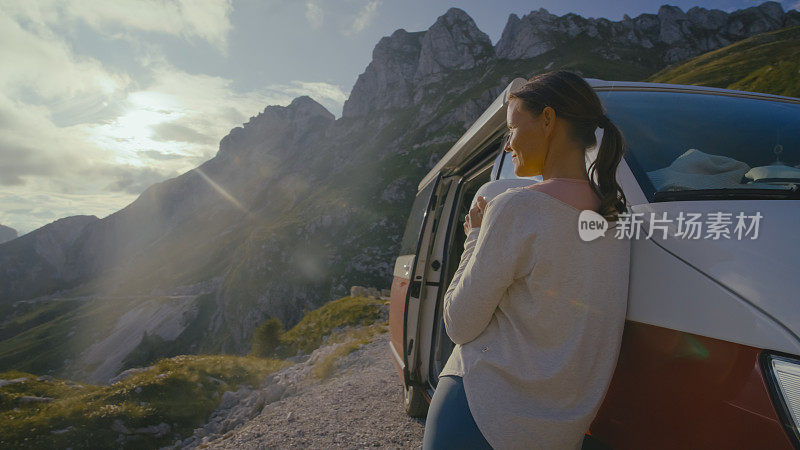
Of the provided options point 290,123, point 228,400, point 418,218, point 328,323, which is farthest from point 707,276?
point 290,123

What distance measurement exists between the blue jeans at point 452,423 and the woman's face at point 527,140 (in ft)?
3.01

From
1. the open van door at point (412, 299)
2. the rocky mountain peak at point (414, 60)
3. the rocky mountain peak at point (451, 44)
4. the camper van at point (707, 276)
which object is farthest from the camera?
the rocky mountain peak at point (414, 60)

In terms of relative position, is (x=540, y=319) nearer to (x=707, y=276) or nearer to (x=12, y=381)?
(x=707, y=276)

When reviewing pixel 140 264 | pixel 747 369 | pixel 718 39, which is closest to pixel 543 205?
pixel 747 369

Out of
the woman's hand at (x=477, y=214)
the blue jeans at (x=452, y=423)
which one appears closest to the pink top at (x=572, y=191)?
the woman's hand at (x=477, y=214)

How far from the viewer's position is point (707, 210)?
1.40m

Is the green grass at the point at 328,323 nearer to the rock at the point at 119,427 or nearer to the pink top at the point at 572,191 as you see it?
the rock at the point at 119,427

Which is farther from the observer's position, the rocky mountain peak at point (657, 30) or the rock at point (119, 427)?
the rocky mountain peak at point (657, 30)

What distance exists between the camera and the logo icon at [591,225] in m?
1.35

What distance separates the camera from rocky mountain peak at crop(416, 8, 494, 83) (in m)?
141

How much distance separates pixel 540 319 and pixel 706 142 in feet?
5.20

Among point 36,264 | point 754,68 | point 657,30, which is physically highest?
point 657,30

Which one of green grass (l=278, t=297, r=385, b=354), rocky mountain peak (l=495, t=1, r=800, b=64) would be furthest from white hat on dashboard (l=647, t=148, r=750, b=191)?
rocky mountain peak (l=495, t=1, r=800, b=64)

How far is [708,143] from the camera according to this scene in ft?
6.56
